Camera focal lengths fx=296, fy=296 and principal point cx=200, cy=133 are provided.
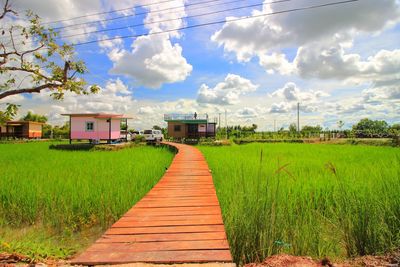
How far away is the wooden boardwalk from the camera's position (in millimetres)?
2668

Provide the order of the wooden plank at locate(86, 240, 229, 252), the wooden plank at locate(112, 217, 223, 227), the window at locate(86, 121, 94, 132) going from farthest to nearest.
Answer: the window at locate(86, 121, 94, 132), the wooden plank at locate(112, 217, 223, 227), the wooden plank at locate(86, 240, 229, 252)

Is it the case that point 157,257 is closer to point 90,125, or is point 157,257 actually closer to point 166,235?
point 166,235

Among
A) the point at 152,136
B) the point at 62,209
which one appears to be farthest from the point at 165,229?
the point at 152,136

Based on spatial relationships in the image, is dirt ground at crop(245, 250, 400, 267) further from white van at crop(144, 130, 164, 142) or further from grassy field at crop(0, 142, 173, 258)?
white van at crop(144, 130, 164, 142)

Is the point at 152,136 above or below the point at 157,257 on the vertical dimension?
above

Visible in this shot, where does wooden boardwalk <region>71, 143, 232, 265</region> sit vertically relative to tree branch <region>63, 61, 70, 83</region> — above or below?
below

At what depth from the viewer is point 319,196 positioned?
229 inches

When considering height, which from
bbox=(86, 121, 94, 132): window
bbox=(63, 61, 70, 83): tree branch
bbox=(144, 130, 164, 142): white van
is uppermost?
bbox=(63, 61, 70, 83): tree branch

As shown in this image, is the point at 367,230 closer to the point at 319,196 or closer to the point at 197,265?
the point at 319,196

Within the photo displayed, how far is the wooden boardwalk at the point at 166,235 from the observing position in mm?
2668

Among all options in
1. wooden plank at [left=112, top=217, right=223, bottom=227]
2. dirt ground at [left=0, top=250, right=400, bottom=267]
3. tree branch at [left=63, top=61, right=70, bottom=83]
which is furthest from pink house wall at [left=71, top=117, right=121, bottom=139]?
dirt ground at [left=0, top=250, right=400, bottom=267]

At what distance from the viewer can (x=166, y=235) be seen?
10.7ft

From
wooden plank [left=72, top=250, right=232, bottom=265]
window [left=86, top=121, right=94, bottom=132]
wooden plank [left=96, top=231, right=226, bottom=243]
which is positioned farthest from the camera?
window [left=86, top=121, right=94, bottom=132]

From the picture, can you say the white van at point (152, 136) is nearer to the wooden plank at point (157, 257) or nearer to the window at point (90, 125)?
the window at point (90, 125)
